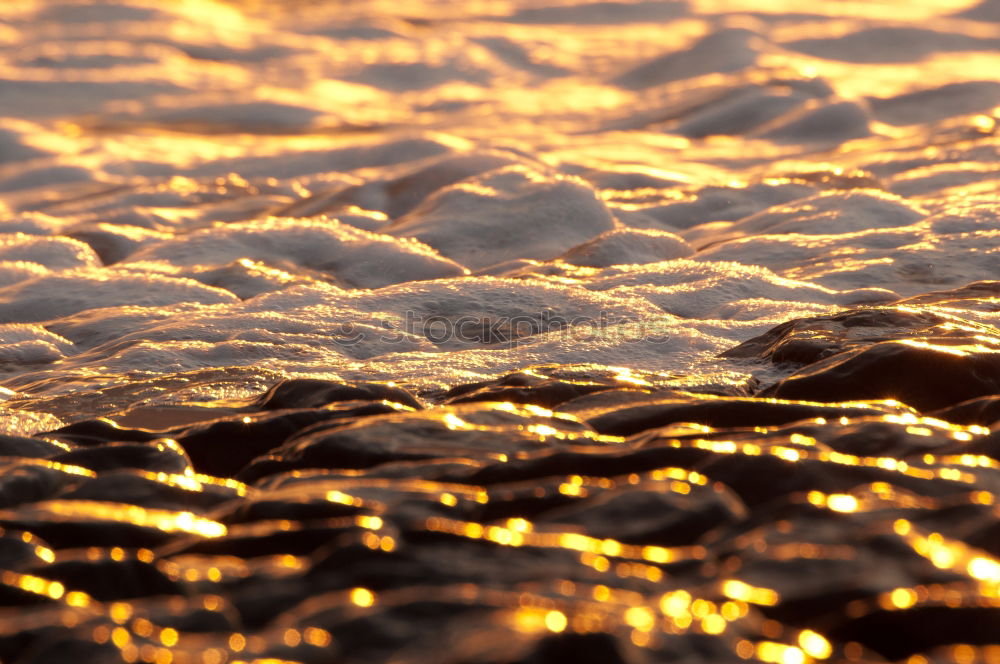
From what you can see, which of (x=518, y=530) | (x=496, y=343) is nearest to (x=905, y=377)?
(x=518, y=530)

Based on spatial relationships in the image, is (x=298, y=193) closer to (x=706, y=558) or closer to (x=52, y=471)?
(x=52, y=471)

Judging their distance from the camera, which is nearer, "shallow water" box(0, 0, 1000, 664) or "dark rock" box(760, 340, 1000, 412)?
"shallow water" box(0, 0, 1000, 664)

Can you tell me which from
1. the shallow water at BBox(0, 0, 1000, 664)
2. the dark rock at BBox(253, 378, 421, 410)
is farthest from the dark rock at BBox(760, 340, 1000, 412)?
the dark rock at BBox(253, 378, 421, 410)

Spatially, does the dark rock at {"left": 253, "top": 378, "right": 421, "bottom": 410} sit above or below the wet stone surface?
below

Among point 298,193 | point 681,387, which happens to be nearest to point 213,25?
point 298,193

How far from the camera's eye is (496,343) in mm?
4023

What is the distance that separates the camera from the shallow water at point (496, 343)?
159cm

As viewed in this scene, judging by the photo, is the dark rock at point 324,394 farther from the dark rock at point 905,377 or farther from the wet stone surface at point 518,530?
the dark rock at point 905,377

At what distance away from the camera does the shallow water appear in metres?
1.59

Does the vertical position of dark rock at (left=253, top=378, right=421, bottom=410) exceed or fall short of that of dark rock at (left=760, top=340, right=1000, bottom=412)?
it falls short

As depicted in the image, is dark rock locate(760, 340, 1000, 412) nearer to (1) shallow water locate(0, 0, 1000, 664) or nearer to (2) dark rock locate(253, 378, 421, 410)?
(1) shallow water locate(0, 0, 1000, 664)

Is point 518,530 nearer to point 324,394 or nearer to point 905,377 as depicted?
point 324,394

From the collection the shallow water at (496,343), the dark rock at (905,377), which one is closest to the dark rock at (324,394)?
the shallow water at (496,343)

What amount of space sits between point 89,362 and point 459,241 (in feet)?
6.72
